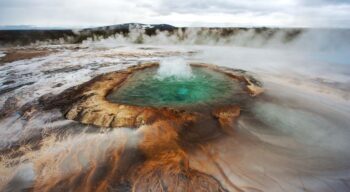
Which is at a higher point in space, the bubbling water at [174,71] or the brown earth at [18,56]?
the bubbling water at [174,71]

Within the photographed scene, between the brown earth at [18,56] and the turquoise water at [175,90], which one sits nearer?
the turquoise water at [175,90]

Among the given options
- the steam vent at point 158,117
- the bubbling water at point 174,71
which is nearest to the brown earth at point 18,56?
the steam vent at point 158,117

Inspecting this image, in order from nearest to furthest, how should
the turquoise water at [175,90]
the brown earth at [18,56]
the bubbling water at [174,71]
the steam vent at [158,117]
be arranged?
the steam vent at [158,117]
the turquoise water at [175,90]
the bubbling water at [174,71]
the brown earth at [18,56]

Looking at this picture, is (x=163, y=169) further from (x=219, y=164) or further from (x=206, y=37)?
(x=206, y=37)

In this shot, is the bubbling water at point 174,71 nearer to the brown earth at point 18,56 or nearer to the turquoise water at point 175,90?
the turquoise water at point 175,90

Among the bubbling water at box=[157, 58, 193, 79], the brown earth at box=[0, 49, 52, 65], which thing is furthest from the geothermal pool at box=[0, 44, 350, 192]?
the brown earth at box=[0, 49, 52, 65]

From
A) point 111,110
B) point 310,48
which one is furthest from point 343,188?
point 310,48

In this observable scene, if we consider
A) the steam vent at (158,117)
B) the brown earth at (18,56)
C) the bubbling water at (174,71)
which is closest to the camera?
the steam vent at (158,117)

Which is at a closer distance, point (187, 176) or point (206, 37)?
point (187, 176)

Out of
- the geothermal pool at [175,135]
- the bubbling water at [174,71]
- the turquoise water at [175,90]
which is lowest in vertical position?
the geothermal pool at [175,135]
